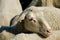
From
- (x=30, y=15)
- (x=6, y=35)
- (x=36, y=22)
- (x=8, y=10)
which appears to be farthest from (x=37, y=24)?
(x=8, y=10)

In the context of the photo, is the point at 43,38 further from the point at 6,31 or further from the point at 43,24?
the point at 6,31

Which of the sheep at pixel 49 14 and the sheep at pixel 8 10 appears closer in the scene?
the sheep at pixel 49 14

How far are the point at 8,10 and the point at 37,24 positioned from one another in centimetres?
262

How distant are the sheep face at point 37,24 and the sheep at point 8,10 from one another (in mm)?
2115

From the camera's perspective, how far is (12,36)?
341cm

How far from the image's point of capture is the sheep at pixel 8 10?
18.2 ft

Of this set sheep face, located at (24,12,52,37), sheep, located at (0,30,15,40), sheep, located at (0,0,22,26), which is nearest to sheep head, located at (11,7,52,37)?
sheep face, located at (24,12,52,37)

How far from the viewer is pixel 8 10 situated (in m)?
5.86

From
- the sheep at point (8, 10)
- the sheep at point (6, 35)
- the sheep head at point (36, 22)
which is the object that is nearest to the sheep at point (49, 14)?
the sheep head at point (36, 22)

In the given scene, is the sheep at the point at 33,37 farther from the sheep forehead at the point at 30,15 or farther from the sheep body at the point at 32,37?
the sheep forehead at the point at 30,15

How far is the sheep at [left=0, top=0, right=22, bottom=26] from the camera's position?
555 centimetres

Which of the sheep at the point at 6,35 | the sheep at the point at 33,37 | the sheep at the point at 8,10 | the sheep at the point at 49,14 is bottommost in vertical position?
the sheep at the point at 8,10

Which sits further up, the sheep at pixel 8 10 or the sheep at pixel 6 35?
the sheep at pixel 6 35

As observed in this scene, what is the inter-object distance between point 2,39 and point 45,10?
0.78m
